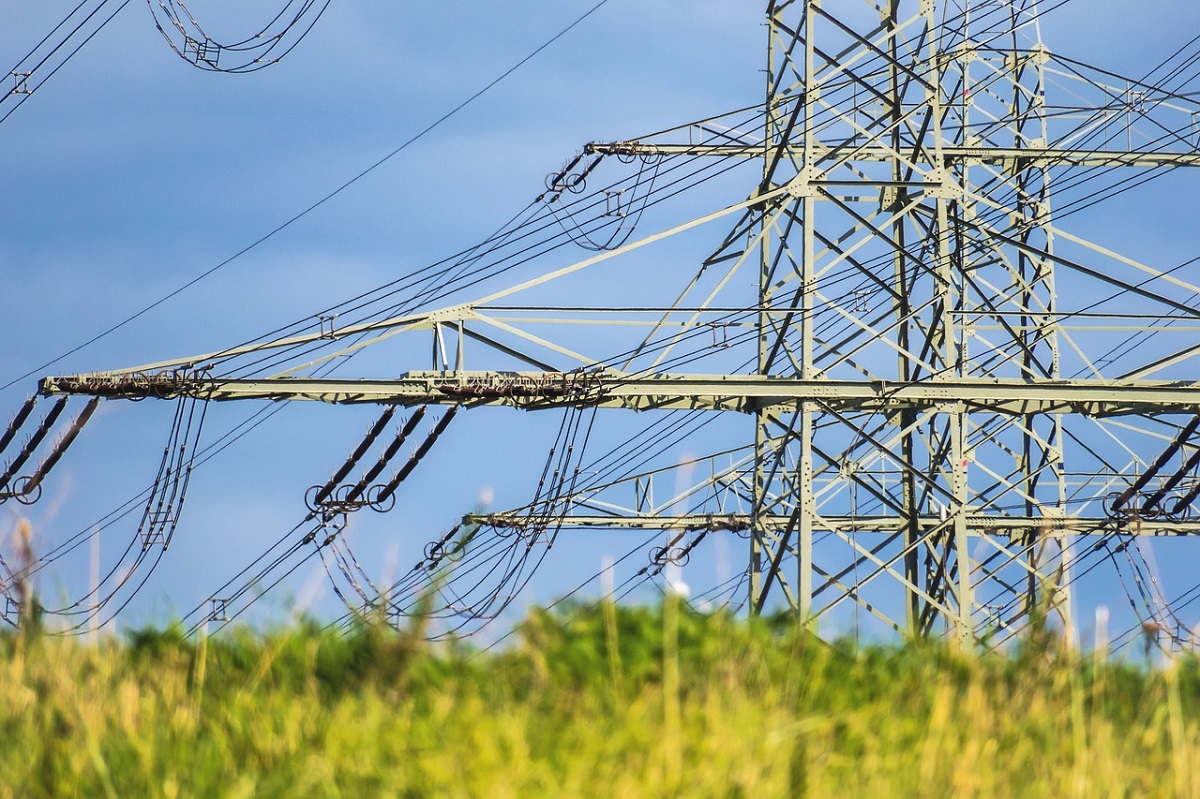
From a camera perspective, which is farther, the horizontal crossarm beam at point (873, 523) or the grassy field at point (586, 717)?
the horizontal crossarm beam at point (873, 523)

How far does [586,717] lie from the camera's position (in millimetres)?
8188

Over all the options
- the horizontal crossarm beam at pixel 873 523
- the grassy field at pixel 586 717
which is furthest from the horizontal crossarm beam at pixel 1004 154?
the grassy field at pixel 586 717

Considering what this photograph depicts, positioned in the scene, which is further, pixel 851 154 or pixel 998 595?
pixel 998 595

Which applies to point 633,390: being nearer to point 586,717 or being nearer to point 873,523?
point 586,717

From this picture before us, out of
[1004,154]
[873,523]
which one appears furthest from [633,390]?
[873,523]

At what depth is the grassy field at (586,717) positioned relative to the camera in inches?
285

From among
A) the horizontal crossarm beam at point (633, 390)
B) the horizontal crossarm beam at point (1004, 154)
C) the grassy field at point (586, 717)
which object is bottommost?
the grassy field at point (586, 717)

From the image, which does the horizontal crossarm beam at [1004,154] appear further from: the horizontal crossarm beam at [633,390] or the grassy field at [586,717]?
the grassy field at [586,717]

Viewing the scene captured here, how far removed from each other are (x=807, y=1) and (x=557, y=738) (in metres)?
14.3

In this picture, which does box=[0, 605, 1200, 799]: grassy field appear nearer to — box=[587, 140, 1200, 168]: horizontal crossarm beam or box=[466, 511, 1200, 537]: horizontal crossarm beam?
box=[466, 511, 1200, 537]: horizontal crossarm beam

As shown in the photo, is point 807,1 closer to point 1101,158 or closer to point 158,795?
point 1101,158

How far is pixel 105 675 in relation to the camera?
8.52m

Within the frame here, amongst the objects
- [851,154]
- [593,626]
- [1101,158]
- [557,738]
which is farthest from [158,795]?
[1101,158]

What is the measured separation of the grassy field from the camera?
23.8ft
